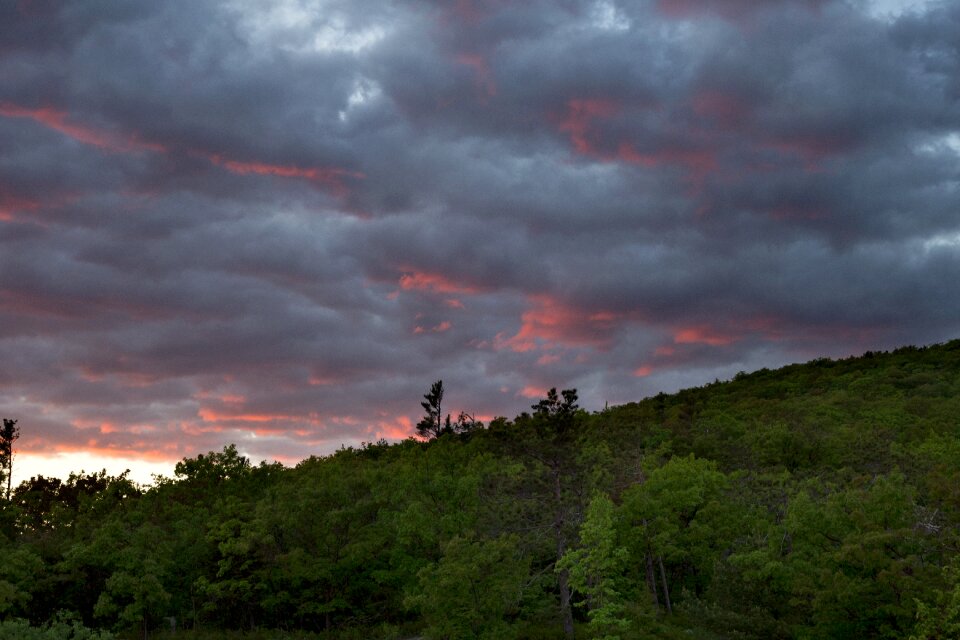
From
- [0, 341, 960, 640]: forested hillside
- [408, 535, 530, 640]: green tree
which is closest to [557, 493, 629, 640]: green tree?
[0, 341, 960, 640]: forested hillside

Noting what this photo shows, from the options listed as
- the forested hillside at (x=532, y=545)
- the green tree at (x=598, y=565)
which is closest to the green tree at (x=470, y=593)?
the forested hillside at (x=532, y=545)

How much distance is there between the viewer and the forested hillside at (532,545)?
38.9 meters

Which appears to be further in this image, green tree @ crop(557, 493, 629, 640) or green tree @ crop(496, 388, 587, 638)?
green tree @ crop(496, 388, 587, 638)

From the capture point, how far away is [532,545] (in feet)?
153

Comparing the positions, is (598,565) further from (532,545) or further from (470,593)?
(532,545)

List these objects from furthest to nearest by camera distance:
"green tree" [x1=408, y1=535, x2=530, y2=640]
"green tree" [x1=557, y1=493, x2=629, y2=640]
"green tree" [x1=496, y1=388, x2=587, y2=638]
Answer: "green tree" [x1=496, y1=388, x2=587, y2=638] → "green tree" [x1=408, y1=535, x2=530, y2=640] → "green tree" [x1=557, y1=493, x2=629, y2=640]

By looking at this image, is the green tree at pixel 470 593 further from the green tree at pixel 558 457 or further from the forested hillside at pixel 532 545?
the green tree at pixel 558 457

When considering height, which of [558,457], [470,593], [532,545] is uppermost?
[558,457]

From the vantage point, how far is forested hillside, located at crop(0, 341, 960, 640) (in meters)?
38.9

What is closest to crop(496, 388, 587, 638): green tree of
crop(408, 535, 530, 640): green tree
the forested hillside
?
the forested hillside

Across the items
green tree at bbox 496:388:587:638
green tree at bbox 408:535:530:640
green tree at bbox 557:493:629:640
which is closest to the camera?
green tree at bbox 557:493:629:640

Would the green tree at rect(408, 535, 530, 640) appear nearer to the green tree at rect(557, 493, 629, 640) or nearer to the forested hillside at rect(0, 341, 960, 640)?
the forested hillside at rect(0, 341, 960, 640)

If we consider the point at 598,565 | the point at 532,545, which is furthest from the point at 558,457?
the point at 598,565

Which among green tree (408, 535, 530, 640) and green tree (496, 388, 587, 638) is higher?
green tree (496, 388, 587, 638)
